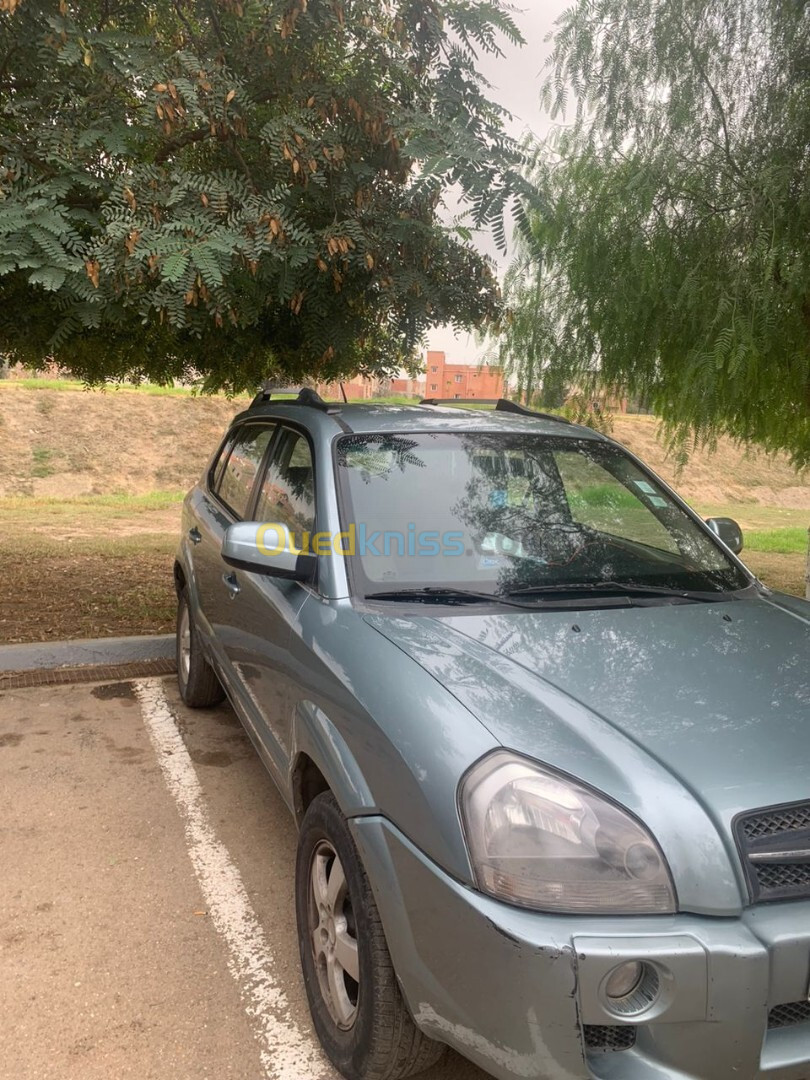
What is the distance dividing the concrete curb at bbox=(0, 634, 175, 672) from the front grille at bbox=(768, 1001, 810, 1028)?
4.81 metres

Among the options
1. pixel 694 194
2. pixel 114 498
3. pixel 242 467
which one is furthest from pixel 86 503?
pixel 242 467

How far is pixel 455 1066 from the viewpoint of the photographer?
244 cm

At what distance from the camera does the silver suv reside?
1.74 metres

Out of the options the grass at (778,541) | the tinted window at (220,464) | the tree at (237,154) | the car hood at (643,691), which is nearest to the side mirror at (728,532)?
the car hood at (643,691)

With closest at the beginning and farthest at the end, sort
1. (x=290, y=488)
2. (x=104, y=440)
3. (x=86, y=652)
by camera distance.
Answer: (x=290, y=488)
(x=86, y=652)
(x=104, y=440)

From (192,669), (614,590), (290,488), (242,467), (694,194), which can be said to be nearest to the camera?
(614,590)

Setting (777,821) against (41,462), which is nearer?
(777,821)

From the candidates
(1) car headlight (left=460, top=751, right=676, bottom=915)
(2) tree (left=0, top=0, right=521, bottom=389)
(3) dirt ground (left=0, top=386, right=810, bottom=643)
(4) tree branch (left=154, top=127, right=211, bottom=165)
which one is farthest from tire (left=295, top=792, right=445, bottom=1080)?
(3) dirt ground (left=0, top=386, right=810, bottom=643)

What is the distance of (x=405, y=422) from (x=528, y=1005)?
2.26 m

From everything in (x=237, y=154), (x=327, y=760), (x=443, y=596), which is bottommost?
(x=327, y=760)

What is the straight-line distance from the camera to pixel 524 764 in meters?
1.91

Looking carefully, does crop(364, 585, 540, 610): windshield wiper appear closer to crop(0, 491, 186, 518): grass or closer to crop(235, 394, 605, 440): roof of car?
crop(235, 394, 605, 440): roof of car

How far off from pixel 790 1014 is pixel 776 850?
0.32 metres

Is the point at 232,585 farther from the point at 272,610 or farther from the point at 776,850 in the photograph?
the point at 776,850
